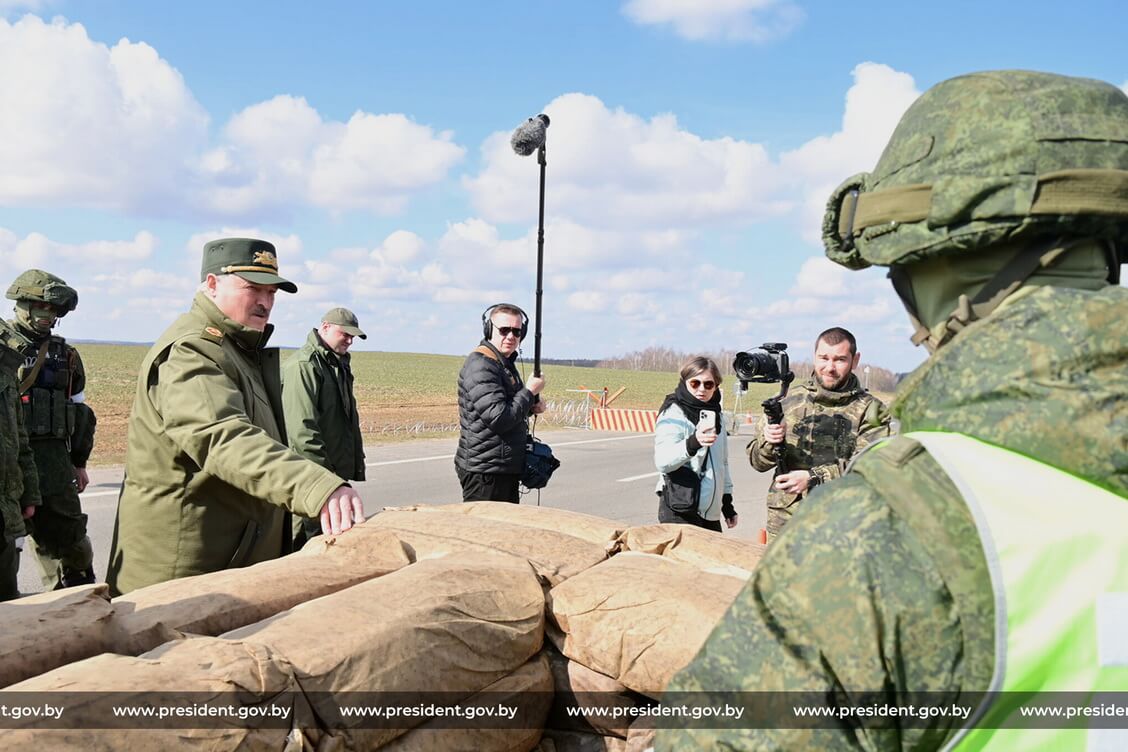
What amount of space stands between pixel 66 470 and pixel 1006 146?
20.1 feet

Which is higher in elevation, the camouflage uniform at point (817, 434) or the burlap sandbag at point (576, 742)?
the camouflage uniform at point (817, 434)

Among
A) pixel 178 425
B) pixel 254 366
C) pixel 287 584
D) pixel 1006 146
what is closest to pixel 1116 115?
pixel 1006 146

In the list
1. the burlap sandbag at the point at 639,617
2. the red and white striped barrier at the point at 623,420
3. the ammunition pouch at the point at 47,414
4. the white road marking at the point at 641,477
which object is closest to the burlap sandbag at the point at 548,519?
the burlap sandbag at the point at 639,617

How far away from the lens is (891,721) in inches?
36.4

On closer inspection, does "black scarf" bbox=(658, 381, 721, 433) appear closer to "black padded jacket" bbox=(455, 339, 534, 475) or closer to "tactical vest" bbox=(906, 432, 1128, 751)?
"black padded jacket" bbox=(455, 339, 534, 475)

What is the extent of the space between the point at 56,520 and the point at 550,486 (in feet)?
19.9

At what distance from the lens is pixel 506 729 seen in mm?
2207

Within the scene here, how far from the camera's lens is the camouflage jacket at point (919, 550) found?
0.90 m

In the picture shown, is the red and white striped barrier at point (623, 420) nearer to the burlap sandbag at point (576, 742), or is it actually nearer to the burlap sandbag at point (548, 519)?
the burlap sandbag at point (548, 519)

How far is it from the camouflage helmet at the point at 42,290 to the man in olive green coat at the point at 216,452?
11.6ft

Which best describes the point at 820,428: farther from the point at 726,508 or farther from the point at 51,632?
the point at 51,632

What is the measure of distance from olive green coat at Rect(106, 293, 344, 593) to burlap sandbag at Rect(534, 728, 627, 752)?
95cm

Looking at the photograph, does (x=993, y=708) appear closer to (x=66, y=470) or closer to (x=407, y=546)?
(x=407, y=546)

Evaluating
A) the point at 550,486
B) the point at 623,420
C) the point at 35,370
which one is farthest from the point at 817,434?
the point at 623,420
